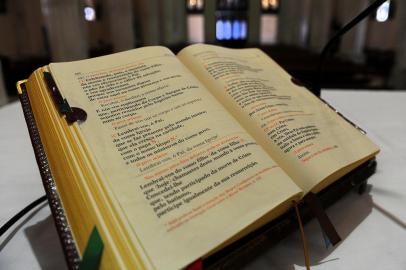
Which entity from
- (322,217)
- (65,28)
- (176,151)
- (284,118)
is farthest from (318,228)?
(65,28)

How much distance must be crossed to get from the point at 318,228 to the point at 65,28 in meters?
6.09

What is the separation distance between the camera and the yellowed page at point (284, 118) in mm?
682

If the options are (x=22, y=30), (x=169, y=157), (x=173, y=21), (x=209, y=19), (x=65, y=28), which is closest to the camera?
(x=169, y=157)

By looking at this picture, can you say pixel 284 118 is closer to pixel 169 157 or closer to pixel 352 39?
pixel 169 157

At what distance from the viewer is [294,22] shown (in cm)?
1395

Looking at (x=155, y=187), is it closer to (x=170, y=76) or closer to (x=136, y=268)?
(x=136, y=268)

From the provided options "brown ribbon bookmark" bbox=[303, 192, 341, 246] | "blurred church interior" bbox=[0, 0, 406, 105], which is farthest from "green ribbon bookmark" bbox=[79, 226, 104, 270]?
"blurred church interior" bbox=[0, 0, 406, 105]

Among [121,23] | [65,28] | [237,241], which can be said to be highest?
[237,241]

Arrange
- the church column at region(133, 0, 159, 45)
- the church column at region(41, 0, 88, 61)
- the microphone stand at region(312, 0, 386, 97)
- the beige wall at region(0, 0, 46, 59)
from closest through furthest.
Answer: the microphone stand at region(312, 0, 386, 97), the church column at region(41, 0, 88, 61), the beige wall at region(0, 0, 46, 59), the church column at region(133, 0, 159, 45)

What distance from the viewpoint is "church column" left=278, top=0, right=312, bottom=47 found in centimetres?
1337

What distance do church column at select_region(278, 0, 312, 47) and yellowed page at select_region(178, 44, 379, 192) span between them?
43.2ft

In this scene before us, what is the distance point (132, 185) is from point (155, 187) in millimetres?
34

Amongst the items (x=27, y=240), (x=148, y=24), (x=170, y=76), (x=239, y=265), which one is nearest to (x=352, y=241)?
(x=239, y=265)

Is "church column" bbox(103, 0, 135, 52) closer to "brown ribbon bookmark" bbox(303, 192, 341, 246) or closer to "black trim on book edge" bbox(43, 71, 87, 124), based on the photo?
"black trim on book edge" bbox(43, 71, 87, 124)
